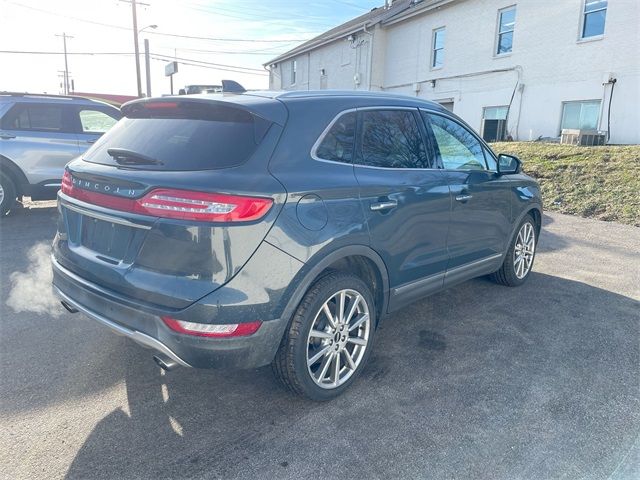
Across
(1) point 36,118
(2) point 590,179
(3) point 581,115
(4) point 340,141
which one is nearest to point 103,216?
(4) point 340,141

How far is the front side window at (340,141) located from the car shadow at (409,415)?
1.46 meters

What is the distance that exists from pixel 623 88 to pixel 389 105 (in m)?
12.9

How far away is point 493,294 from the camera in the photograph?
A: 4.76m

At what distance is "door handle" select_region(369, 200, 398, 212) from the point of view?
2.96 meters

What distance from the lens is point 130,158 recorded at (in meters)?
2.63

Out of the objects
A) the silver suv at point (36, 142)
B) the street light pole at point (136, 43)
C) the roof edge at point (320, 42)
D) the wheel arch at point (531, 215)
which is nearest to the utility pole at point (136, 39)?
the street light pole at point (136, 43)

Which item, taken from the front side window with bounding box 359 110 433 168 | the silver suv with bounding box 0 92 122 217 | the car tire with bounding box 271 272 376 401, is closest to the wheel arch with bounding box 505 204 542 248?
the front side window with bounding box 359 110 433 168

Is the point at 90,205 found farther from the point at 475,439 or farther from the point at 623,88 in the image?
the point at 623,88

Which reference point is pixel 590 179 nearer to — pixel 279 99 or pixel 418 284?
pixel 418 284

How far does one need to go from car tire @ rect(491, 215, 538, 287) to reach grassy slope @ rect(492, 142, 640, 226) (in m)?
4.17

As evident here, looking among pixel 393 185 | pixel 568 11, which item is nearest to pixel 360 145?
pixel 393 185

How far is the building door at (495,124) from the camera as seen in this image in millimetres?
16953

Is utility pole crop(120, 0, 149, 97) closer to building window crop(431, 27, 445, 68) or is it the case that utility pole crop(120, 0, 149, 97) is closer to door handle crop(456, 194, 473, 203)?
building window crop(431, 27, 445, 68)

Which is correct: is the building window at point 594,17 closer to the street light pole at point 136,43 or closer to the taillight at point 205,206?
the taillight at point 205,206
